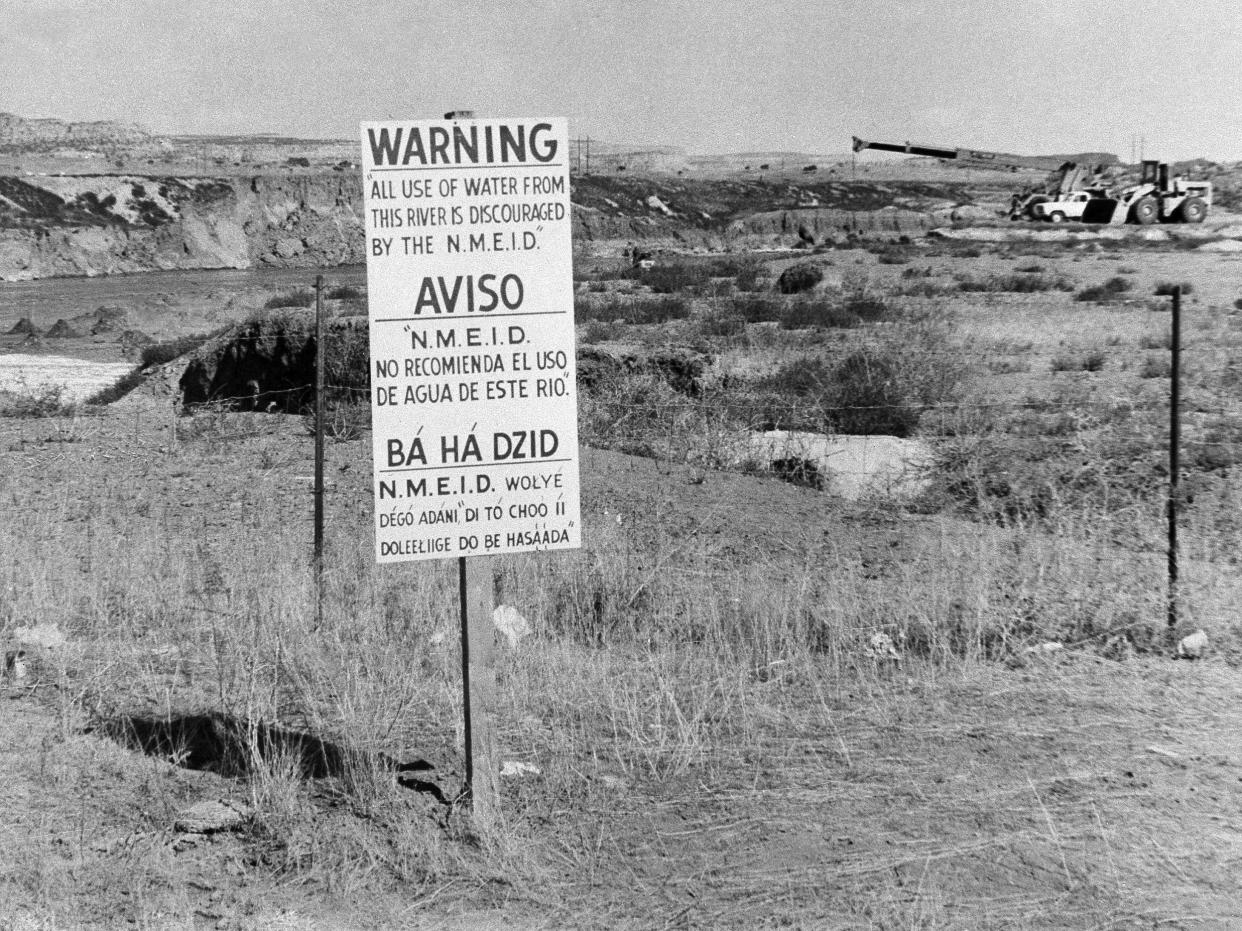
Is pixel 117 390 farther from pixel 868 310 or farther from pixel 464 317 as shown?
pixel 464 317

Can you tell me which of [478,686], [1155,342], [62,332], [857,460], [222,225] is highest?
[222,225]

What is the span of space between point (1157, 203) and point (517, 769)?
5049 centimetres

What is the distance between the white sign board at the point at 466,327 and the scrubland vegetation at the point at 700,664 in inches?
42.8

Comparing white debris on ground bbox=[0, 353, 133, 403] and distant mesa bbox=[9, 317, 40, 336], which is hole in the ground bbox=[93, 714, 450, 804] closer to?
white debris on ground bbox=[0, 353, 133, 403]

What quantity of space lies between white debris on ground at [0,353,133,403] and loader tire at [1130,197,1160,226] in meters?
37.9

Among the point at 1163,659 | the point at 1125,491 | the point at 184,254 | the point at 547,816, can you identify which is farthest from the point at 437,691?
the point at 184,254

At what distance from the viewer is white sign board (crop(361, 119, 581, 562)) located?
492 centimetres

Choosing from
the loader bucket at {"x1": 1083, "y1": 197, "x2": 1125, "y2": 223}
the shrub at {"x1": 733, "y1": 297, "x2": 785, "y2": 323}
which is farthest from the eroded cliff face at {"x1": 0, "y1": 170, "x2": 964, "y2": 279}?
the shrub at {"x1": 733, "y1": 297, "x2": 785, "y2": 323}

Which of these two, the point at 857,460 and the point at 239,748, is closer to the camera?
the point at 239,748

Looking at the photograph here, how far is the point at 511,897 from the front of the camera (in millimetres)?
4605

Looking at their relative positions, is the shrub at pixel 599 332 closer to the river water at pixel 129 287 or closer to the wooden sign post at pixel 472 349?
the river water at pixel 129 287

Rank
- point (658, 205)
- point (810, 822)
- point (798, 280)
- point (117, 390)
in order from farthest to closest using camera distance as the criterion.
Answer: point (658, 205)
point (798, 280)
point (117, 390)
point (810, 822)

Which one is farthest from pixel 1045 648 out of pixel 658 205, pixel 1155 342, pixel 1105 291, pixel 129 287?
pixel 658 205

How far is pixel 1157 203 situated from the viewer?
5094cm
